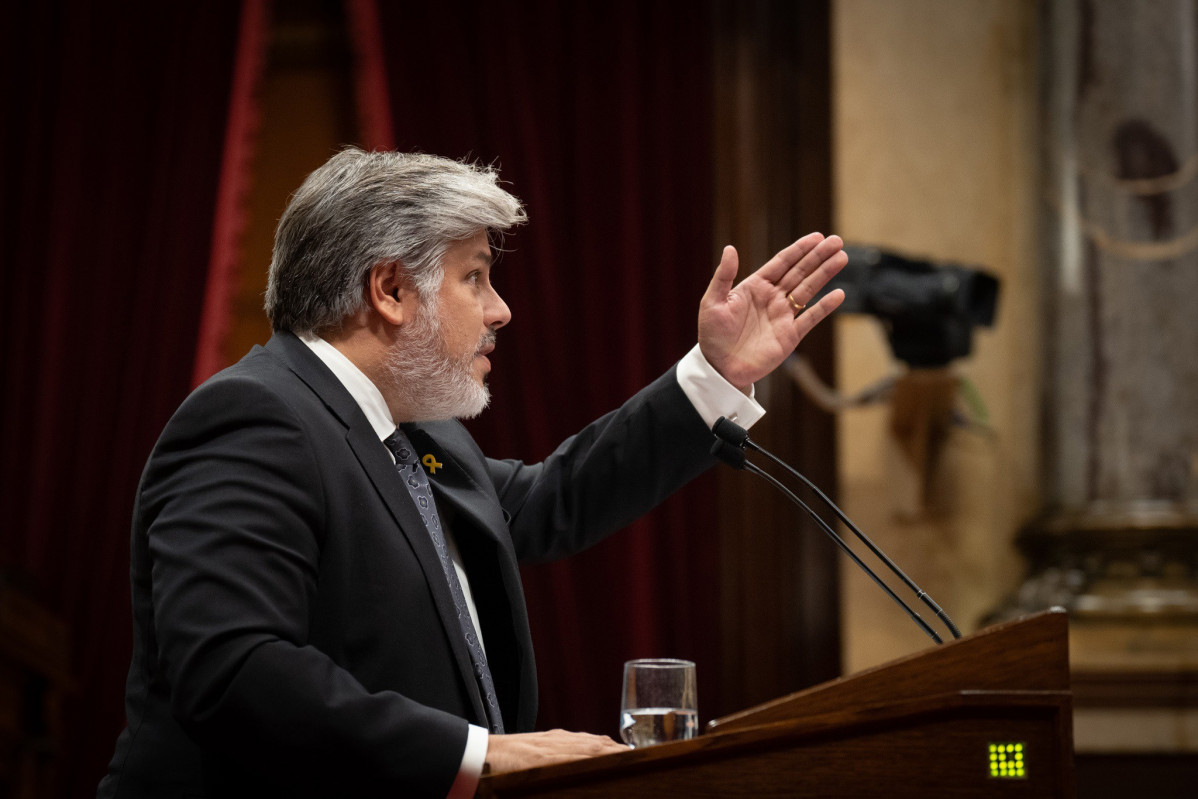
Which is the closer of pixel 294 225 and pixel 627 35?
pixel 294 225

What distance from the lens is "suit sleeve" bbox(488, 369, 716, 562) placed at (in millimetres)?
2096

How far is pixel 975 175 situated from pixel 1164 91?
616 millimetres

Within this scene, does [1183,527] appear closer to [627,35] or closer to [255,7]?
[627,35]

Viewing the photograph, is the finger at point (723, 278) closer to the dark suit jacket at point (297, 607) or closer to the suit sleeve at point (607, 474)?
the suit sleeve at point (607, 474)

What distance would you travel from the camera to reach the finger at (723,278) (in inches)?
76.4

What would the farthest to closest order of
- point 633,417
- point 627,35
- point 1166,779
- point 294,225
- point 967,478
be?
point 627,35
point 967,478
point 1166,779
point 633,417
point 294,225

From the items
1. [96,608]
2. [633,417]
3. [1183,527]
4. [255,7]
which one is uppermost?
[255,7]

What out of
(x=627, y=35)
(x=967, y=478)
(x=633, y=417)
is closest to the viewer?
(x=633, y=417)

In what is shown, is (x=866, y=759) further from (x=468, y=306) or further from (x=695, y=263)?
(x=695, y=263)

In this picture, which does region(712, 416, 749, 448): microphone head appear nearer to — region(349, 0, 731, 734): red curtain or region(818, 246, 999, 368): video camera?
region(818, 246, 999, 368): video camera

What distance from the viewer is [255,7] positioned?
4312 mm

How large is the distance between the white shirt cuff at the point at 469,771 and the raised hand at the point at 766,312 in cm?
86

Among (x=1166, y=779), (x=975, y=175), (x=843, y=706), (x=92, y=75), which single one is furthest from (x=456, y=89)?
(x=843, y=706)

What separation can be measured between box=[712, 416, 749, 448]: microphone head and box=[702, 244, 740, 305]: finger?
9.3 inches
